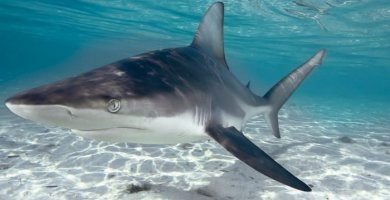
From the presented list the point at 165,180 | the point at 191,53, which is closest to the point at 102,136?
the point at 191,53

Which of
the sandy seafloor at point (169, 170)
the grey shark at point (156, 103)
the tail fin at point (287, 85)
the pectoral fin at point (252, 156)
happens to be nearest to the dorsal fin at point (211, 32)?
the grey shark at point (156, 103)

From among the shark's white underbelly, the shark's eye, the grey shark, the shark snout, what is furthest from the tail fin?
the shark snout

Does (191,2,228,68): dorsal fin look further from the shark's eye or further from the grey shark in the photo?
the shark's eye

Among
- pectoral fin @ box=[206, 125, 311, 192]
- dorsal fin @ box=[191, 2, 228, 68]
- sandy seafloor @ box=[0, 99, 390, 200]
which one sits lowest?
sandy seafloor @ box=[0, 99, 390, 200]

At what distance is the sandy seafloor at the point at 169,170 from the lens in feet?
15.9

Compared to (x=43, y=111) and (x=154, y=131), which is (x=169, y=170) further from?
(x=43, y=111)

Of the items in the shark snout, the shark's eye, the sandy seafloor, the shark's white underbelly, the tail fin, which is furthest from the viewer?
the tail fin

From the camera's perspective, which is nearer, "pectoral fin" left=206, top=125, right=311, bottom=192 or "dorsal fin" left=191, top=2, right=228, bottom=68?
"pectoral fin" left=206, top=125, right=311, bottom=192

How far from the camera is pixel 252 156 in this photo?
2885 mm

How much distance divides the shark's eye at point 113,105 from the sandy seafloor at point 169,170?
2583 mm

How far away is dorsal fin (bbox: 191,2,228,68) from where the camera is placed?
486 centimetres

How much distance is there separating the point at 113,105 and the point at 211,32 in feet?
9.81

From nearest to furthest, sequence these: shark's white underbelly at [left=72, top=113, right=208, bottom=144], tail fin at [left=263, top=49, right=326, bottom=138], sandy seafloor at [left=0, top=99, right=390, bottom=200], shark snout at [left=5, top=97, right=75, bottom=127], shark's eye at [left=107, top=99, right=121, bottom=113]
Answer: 1. shark snout at [left=5, top=97, right=75, bottom=127]
2. shark's eye at [left=107, top=99, right=121, bottom=113]
3. shark's white underbelly at [left=72, top=113, right=208, bottom=144]
4. sandy seafloor at [left=0, top=99, right=390, bottom=200]
5. tail fin at [left=263, top=49, right=326, bottom=138]

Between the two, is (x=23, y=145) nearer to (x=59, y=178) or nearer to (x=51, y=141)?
(x=51, y=141)
